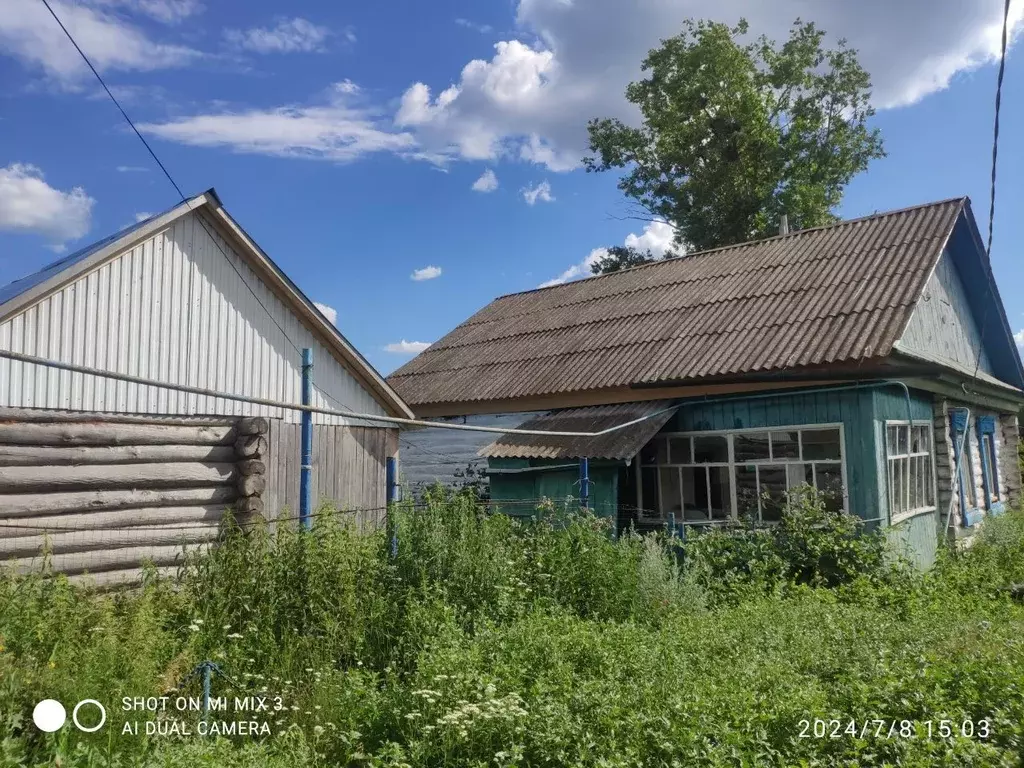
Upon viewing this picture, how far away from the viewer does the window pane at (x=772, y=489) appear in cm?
1060

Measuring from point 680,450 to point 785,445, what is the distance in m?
1.67

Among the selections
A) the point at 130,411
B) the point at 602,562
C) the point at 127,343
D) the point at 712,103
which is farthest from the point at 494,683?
the point at 712,103

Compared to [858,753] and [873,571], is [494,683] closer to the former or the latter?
[858,753]

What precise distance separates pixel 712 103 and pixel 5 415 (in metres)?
24.1

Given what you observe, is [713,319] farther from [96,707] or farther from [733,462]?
[96,707]

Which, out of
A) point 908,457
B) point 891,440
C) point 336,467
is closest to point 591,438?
point 336,467

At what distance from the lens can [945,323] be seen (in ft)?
43.6

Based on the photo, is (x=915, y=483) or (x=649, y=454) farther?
(x=649, y=454)

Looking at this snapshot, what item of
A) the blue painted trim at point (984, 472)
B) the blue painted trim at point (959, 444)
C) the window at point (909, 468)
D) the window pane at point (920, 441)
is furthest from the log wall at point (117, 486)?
the blue painted trim at point (984, 472)

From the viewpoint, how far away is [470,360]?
16781 mm

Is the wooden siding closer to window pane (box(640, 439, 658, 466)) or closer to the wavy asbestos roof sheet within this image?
the wavy asbestos roof sheet

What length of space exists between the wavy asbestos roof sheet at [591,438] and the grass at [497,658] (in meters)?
2.79

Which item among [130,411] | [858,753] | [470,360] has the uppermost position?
[470,360]

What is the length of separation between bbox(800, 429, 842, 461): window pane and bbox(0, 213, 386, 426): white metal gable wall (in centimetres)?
607
